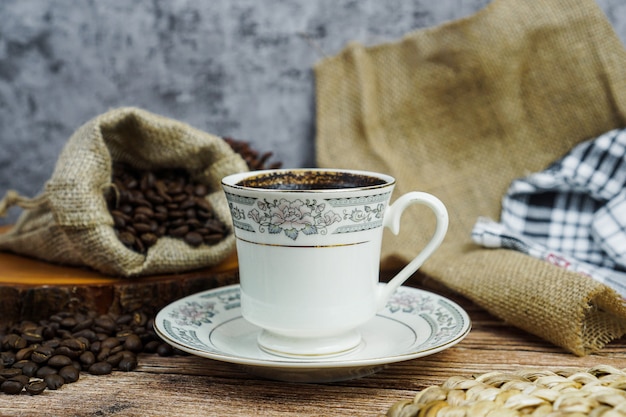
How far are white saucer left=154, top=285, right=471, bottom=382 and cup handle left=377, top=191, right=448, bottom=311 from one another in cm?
8

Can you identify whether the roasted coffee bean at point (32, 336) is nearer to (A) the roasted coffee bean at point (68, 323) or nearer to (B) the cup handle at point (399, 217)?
(A) the roasted coffee bean at point (68, 323)

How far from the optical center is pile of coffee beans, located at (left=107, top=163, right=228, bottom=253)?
126 cm

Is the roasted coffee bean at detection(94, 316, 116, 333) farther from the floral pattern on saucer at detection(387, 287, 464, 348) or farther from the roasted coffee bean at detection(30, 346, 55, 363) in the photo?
the floral pattern on saucer at detection(387, 287, 464, 348)

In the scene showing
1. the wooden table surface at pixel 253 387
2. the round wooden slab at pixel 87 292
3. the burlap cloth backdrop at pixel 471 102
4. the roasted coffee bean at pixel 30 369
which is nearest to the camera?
the wooden table surface at pixel 253 387

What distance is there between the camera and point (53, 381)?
93cm

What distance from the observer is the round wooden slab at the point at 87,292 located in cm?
119

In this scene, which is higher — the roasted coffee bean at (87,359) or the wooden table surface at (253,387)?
the roasted coffee bean at (87,359)

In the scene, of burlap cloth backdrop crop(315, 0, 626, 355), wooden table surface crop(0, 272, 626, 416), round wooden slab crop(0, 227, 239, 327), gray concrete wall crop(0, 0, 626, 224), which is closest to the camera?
wooden table surface crop(0, 272, 626, 416)

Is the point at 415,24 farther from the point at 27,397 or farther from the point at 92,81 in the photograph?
the point at 27,397

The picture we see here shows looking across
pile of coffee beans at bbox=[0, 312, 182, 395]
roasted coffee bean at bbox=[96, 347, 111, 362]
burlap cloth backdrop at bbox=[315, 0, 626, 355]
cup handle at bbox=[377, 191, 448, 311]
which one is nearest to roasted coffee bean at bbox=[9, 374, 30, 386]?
pile of coffee beans at bbox=[0, 312, 182, 395]

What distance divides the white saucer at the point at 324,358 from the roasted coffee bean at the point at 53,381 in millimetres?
145

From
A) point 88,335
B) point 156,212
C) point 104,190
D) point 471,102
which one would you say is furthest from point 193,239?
point 471,102

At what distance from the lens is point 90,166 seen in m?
1.23

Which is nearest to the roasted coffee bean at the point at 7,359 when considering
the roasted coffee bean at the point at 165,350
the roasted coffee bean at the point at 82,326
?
the roasted coffee bean at the point at 82,326
